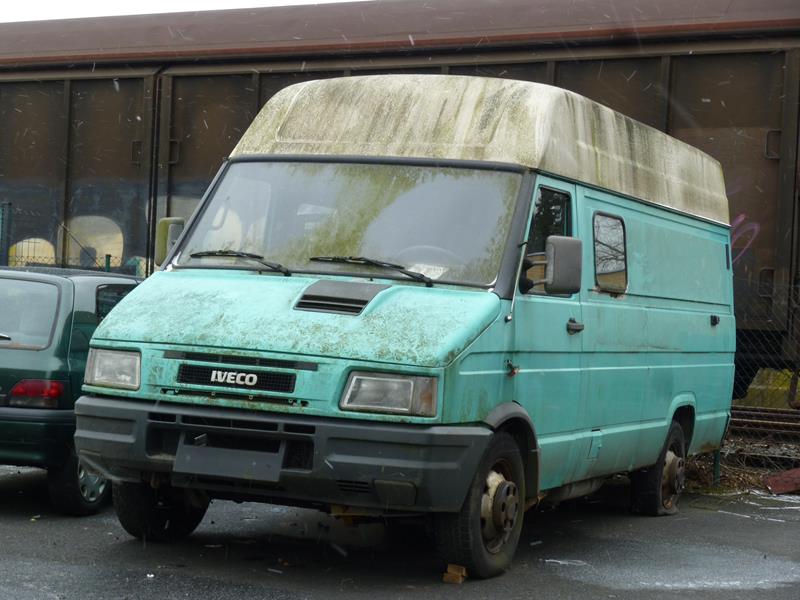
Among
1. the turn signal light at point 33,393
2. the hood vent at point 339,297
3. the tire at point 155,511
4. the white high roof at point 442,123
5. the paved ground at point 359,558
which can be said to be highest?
the white high roof at point 442,123

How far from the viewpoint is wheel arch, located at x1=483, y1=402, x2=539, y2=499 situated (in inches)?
268

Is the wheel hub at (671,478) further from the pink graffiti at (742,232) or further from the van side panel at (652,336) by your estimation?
the pink graffiti at (742,232)

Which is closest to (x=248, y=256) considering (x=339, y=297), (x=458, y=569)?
(x=339, y=297)

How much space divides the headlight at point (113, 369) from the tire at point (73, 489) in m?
1.61

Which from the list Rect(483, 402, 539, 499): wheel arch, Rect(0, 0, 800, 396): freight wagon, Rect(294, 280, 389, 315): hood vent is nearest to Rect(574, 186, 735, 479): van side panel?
Rect(483, 402, 539, 499): wheel arch

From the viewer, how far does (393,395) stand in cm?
620

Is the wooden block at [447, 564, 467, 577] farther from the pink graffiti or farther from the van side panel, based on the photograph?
the pink graffiti

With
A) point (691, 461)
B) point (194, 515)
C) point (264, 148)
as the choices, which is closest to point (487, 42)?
point (691, 461)

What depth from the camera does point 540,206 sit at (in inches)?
285

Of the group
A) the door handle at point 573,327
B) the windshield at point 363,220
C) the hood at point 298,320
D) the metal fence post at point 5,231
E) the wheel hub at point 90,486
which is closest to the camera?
the hood at point 298,320

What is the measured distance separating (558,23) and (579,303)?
191 inches

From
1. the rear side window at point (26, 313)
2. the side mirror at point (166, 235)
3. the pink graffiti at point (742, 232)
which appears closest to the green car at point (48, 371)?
the rear side window at point (26, 313)

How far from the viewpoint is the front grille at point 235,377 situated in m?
6.30

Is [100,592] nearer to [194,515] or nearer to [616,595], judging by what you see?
[194,515]
